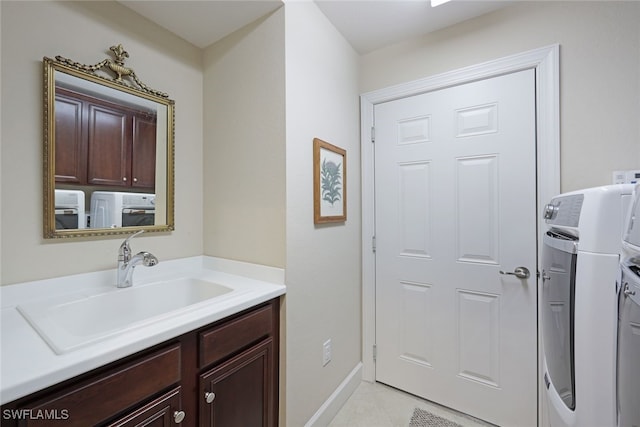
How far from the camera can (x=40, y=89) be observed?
1.13m

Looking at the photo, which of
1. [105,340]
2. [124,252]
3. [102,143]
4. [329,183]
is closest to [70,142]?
[102,143]

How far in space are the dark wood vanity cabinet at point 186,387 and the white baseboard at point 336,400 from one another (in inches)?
12.9

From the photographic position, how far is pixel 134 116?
55.9 inches

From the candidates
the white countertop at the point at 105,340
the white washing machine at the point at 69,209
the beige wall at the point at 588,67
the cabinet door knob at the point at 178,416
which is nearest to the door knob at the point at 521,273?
the beige wall at the point at 588,67

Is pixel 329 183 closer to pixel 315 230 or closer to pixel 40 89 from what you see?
pixel 315 230

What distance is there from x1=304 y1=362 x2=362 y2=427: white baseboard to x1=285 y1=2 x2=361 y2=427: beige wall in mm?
38

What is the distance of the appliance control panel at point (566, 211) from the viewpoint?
0.89 meters

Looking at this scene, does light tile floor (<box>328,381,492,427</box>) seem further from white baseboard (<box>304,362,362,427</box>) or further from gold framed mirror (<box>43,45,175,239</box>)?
gold framed mirror (<box>43,45,175,239</box>)

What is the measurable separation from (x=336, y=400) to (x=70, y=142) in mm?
2021

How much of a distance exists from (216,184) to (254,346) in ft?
3.19

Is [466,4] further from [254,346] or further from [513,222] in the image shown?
[254,346]

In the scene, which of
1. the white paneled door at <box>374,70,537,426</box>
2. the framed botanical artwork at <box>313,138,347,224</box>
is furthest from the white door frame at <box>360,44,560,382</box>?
the framed botanical artwork at <box>313,138,347,224</box>

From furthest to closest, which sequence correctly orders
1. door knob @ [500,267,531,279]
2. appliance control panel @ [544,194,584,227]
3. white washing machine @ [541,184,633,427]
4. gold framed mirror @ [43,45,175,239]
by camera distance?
door knob @ [500,267,531,279], gold framed mirror @ [43,45,175,239], appliance control panel @ [544,194,584,227], white washing machine @ [541,184,633,427]

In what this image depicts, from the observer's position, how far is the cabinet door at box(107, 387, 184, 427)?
79cm
